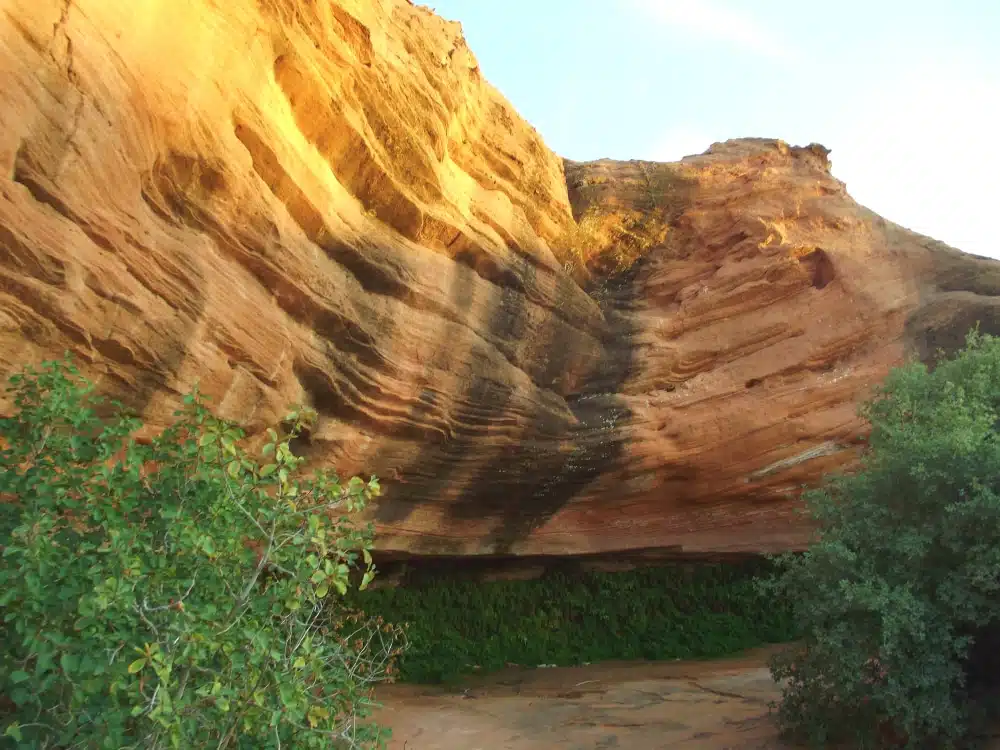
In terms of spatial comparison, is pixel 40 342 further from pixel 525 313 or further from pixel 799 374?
pixel 799 374

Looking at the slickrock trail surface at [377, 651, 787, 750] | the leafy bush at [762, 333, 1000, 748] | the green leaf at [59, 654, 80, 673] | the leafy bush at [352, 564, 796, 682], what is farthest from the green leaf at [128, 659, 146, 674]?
the leafy bush at [352, 564, 796, 682]

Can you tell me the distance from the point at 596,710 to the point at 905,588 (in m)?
3.91

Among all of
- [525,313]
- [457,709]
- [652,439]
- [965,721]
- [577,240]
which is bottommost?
[457,709]

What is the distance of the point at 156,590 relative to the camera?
3.57 metres

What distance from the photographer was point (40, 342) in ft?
19.5

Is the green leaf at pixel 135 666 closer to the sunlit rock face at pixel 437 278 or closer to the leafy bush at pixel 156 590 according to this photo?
the leafy bush at pixel 156 590

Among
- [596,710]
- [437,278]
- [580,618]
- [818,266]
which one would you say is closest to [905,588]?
[596,710]

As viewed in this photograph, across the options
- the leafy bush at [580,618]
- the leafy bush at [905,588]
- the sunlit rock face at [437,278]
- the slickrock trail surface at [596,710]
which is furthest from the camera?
the leafy bush at [580,618]

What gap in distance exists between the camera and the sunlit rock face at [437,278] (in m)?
6.20

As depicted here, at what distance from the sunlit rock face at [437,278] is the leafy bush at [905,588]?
4.07 metres

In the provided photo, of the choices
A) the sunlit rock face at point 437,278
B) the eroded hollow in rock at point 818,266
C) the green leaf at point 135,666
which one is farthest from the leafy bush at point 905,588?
the green leaf at point 135,666

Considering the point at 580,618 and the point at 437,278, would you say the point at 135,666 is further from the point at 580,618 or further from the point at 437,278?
the point at 580,618

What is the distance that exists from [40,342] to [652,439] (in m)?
7.76

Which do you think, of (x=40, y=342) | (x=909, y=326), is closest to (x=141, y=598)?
(x=40, y=342)
